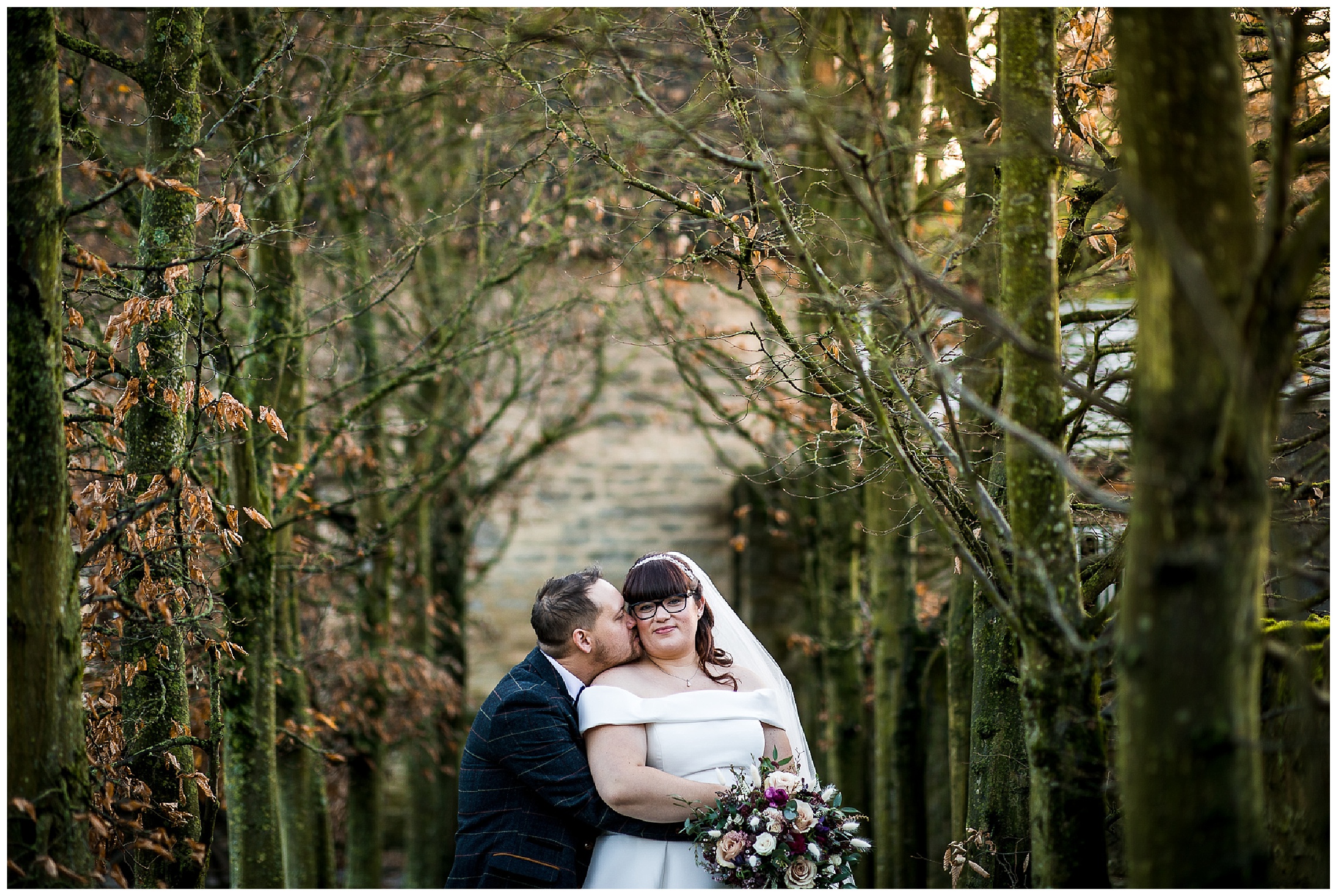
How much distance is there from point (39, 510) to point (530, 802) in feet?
6.38

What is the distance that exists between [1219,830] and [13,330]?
126 inches

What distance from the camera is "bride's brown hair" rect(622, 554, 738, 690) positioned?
4.02 metres

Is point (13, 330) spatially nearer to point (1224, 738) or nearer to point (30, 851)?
point (30, 851)

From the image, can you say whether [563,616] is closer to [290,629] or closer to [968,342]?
[968,342]

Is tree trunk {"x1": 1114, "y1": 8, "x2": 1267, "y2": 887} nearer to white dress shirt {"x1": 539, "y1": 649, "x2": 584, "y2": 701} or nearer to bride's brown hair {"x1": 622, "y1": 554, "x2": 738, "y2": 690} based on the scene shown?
bride's brown hair {"x1": 622, "y1": 554, "x2": 738, "y2": 690}

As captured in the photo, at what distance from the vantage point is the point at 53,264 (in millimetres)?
2822

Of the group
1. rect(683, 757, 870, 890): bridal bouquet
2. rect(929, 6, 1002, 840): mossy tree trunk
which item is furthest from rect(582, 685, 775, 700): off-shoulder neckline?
rect(929, 6, 1002, 840): mossy tree trunk

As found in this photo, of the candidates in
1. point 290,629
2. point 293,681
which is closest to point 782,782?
point 293,681

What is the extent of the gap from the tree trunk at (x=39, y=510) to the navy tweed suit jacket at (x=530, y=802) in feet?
4.35

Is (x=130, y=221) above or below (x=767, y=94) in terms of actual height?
above

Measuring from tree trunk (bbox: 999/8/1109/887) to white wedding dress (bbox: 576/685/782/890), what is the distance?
1.22m

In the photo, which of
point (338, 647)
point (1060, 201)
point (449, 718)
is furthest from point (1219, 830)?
point (449, 718)

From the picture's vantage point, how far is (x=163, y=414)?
3.82 metres

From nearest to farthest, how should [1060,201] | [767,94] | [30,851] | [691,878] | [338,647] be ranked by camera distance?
[767,94] → [30,851] → [691,878] → [1060,201] → [338,647]
